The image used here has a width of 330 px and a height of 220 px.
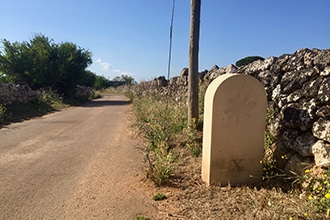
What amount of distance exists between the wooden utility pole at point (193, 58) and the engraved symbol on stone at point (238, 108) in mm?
2399

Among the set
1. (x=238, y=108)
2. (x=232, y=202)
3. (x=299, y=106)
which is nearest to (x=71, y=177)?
(x=232, y=202)

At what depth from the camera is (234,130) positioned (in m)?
3.77

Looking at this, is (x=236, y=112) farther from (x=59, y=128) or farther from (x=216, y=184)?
(x=59, y=128)

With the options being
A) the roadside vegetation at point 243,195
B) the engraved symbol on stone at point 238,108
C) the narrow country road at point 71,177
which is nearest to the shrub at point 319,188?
the roadside vegetation at point 243,195

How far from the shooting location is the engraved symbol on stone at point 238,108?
A: 147 inches

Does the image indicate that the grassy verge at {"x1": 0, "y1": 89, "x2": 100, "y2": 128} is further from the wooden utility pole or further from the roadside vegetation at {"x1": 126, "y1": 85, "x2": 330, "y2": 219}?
the roadside vegetation at {"x1": 126, "y1": 85, "x2": 330, "y2": 219}

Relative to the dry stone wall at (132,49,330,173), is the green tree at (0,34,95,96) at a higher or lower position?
higher

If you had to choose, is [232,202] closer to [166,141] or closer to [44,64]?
[166,141]

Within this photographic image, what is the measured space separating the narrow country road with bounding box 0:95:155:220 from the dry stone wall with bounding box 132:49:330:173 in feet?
6.87

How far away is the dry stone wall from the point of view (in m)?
3.36

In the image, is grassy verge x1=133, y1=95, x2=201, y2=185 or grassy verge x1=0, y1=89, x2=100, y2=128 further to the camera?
grassy verge x1=0, y1=89, x2=100, y2=128

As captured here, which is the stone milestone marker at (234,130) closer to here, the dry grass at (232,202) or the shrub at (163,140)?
the dry grass at (232,202)

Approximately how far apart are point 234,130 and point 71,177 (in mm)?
2709

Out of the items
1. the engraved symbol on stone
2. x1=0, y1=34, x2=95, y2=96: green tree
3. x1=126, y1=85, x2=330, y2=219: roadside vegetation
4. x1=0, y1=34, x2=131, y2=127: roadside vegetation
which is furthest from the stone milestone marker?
x1=0, y1=34, x2=95, y2=96: green tree
